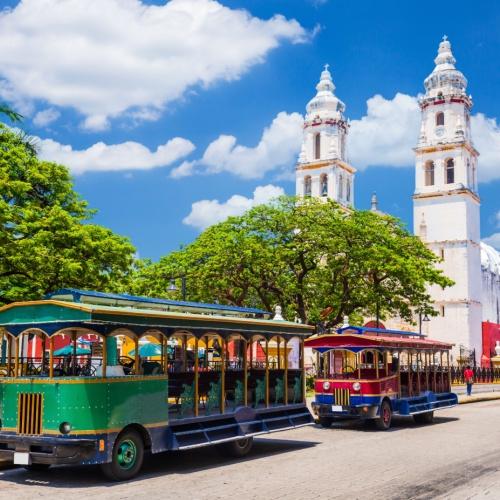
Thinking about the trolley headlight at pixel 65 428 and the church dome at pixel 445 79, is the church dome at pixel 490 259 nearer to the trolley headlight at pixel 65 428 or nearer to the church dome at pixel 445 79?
the church dome at pixel 445 79

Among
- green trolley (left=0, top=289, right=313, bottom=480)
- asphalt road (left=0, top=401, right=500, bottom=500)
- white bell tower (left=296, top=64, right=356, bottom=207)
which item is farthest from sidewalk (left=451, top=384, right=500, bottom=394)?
white bell tower (left=296, top=64, right=356, bottom=207)

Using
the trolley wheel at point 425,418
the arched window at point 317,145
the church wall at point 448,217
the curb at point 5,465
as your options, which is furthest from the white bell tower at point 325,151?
the curb at point 5,465

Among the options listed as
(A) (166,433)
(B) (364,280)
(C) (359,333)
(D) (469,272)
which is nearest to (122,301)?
(A) (166,433)

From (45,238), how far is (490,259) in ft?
234

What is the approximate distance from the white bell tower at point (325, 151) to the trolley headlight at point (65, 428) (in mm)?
71699

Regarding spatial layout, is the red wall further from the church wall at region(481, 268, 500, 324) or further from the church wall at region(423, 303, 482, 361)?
the church wall at region(481, 268, 500, 324)

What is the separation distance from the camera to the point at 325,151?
83.9 meters

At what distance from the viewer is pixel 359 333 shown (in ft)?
70.0

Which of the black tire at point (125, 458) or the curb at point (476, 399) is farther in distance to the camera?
the curb at point (476, 399)

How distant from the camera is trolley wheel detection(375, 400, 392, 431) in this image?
2070 centimetres

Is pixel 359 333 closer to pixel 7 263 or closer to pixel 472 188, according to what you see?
pixel 7 263

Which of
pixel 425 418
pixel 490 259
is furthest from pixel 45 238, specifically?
pixel 490 259

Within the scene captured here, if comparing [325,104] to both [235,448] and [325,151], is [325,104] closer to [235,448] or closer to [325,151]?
[325,151]

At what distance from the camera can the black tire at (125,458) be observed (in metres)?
11.9
